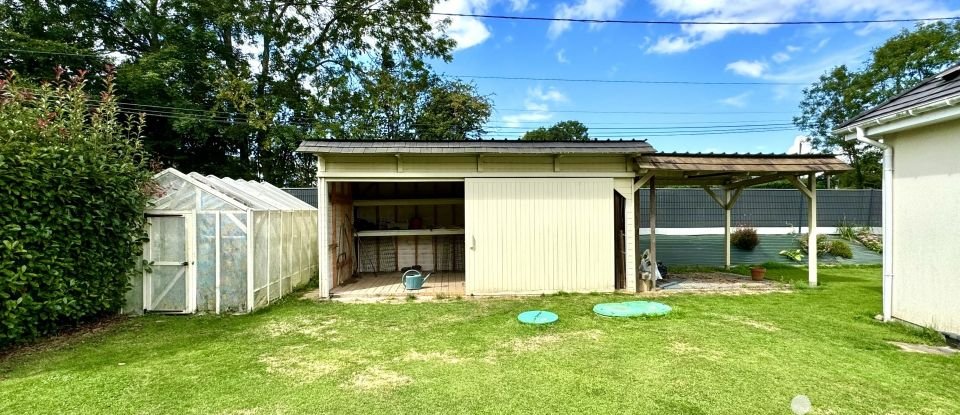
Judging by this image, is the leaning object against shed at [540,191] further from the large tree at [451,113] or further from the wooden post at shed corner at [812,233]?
the large tree at [451,113]

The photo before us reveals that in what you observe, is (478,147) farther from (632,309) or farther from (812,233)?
(812,233)

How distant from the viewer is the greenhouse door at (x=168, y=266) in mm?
5445

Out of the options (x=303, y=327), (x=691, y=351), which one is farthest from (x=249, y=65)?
(x=691, y=351)

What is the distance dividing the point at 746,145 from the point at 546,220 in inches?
844

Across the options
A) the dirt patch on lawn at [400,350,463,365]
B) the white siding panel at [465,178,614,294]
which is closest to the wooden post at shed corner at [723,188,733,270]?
the white siding panel at [465,178,614,294]

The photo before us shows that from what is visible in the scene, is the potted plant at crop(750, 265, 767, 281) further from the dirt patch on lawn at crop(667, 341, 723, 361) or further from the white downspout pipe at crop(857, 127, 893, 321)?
the dirt patch on lawn at crop(667, 341, 723, 361)

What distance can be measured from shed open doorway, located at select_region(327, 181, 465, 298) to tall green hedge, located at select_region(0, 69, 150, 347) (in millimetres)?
3676

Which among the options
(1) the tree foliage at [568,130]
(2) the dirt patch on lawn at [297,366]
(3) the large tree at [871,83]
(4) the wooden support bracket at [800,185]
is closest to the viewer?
(2) the dirt patch on lawn at [297,366]

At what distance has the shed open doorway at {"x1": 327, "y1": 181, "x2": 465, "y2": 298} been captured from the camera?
8641mm

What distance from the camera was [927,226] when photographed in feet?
13.7

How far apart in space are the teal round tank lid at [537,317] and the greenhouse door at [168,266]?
4.46 metres

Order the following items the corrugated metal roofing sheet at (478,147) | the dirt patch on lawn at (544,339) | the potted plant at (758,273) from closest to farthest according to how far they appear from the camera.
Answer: the dirt patch on lawn at (544,339)
the corrugated metal roofing sheet at (478,147)
the potted plant at (758,273)

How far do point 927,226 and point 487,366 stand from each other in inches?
186

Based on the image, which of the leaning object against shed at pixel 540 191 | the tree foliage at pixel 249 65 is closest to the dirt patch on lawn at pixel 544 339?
the leaning object against shed at pixel 540 191
